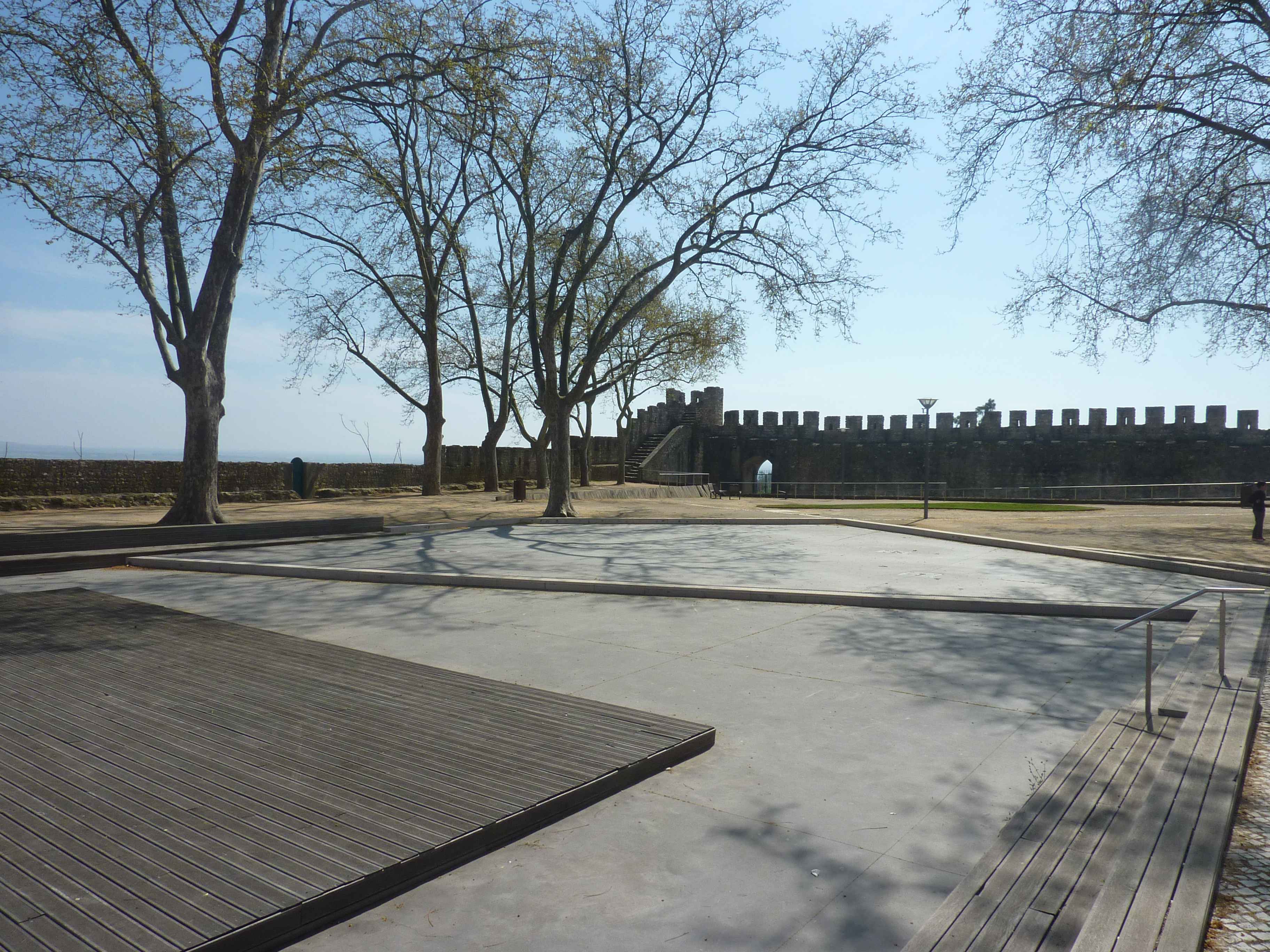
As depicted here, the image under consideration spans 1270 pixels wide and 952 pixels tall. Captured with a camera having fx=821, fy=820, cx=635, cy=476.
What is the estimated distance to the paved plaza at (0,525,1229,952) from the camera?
8.56ft

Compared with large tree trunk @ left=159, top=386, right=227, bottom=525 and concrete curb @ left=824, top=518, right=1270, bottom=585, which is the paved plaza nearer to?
concrete curb @ left=824, top=518, right=1270, bottom=585

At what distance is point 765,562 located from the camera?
36.7 feet

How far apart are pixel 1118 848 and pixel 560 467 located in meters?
16.6

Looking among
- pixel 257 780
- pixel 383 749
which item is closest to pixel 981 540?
pixel 383 749

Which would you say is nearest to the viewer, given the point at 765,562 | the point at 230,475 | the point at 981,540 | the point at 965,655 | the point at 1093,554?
the point at 965,655

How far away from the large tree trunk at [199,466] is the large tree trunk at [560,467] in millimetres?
6767

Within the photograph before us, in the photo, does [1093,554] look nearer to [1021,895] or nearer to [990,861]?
[990,861]

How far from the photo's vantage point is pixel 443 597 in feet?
27.9

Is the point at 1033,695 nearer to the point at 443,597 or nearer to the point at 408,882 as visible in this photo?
the point at 408,882

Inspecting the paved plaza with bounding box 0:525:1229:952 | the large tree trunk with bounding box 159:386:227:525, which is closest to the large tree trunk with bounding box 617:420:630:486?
the large tree trunk with bounding box 159:386:227:525

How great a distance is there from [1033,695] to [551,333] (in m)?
15.2

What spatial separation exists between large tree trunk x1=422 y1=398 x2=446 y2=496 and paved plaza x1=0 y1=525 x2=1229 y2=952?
45.6 feet

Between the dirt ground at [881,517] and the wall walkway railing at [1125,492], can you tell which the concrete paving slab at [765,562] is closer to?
the dirt ground at [881,517]

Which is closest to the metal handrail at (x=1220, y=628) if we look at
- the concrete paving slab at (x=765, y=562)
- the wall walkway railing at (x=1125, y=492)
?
the concrete paving slab at (x=765, y=562)
